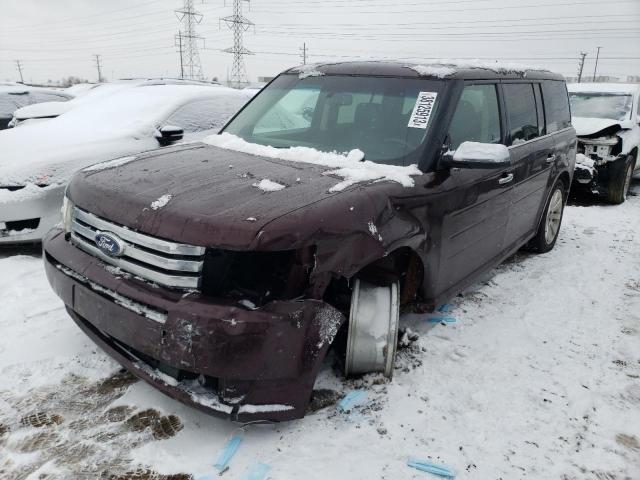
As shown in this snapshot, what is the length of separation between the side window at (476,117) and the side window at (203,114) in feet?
11.0

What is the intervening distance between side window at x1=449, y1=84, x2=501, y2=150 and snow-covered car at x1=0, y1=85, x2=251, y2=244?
2.51 m

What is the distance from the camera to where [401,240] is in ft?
8.60

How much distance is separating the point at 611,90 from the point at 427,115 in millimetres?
7340

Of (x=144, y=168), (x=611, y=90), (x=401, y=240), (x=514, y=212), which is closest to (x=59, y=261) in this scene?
(x=144, y=168)

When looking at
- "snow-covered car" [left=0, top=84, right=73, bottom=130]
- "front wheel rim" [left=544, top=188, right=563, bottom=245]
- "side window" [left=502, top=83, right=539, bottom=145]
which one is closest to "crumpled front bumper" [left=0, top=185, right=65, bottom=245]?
"side window" [left=502, top=83, right=539, bottom=145]

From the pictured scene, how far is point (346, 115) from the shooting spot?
336cm

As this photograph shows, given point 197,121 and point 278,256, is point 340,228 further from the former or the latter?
point 197,121

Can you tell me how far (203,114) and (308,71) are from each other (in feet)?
7.95

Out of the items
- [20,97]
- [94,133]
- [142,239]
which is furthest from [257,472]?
[20,97]

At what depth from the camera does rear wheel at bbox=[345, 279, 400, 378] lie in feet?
8.69

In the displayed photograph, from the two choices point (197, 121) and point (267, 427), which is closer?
point (267, 427)

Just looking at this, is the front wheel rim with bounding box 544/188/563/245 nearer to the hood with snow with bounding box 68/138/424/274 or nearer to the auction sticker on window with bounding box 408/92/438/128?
the auction sticker on window with bounding box 408/92/438/128

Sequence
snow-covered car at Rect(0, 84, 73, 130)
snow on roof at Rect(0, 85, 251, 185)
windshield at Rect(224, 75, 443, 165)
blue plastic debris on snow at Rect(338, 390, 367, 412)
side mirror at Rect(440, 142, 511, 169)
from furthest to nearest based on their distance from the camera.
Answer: snow-covered car at Rect(0, 84, 73, 130) < snow on roof at Rect(0, 85, 251, 185) < windshield at Rect(224, 75, 443, 165) < side mirror at Rect(440, 142, 511, 169) < blue plastic debris on snow at Rect(338, 390, 367, 412)

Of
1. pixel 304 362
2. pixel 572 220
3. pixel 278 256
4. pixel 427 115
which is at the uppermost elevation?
pixel 427 115
